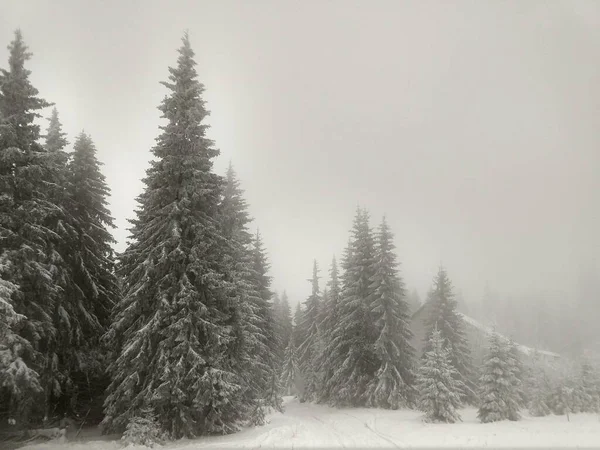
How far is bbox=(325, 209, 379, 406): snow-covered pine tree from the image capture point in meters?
28.5

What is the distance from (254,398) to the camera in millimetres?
19188

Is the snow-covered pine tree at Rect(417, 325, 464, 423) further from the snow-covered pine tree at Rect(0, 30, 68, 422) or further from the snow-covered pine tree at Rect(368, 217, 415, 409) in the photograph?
the snow-covered pine tree at Rect(0, 30, 68, 422)

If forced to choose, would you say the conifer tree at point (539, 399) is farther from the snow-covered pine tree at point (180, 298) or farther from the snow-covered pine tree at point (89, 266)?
the snow-covered pine tree at point (89, 266)

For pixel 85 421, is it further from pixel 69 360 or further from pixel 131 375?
pixel 131 375

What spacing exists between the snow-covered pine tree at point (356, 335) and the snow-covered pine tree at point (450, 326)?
7.61 m

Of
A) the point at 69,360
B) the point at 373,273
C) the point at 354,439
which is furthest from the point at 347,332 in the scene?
the point at 69,360

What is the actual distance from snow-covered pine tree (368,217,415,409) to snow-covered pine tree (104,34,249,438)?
46.1 feet

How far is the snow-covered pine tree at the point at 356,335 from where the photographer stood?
1124 inches

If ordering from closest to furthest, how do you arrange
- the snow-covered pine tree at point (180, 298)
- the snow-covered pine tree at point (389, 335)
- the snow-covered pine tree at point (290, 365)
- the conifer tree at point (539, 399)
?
the snow-covered pine tree at point (180, 298), the conifer tree at point (539, 399), the snow-covered pine tree at point (389, 335), the snow-covered pine tree at point (290, 365)

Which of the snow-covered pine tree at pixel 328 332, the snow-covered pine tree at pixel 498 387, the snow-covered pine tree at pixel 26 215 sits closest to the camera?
the snow-covered pine tree at pixel 26 215

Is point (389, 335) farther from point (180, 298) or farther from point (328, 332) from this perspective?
point (180, 298)

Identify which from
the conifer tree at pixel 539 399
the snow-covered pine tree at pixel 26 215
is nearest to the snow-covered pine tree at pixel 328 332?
the conifer tree at pixel 539 399

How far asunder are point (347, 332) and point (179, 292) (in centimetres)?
1928

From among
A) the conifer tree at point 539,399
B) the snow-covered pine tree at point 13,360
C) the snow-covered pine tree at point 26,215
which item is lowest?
the conifer tree at point 539,399
